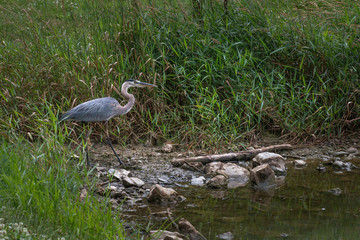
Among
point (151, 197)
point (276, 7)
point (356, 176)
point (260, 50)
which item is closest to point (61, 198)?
point (151, 197)

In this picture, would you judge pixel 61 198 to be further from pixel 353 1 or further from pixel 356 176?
pixel 353 1

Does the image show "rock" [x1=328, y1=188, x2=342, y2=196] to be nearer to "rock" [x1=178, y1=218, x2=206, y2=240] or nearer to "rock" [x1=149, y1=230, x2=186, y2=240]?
"rock" [x1=178, y1=218, x2=206, y2=240]

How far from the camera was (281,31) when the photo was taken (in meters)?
7.44

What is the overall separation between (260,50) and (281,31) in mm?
428

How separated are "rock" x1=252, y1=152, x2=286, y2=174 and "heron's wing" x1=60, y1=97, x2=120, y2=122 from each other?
1893 mm

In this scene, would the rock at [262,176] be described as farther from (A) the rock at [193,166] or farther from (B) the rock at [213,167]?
(A) the rock at [193,166]

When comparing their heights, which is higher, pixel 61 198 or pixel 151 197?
pixel 61 198

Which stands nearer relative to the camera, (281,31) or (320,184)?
(320,184)

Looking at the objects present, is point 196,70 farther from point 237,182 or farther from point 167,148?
point 237,182

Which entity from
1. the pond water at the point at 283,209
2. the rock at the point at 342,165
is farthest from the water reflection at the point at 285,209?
the rock at the point at 342,165

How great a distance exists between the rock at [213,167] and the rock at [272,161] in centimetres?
48

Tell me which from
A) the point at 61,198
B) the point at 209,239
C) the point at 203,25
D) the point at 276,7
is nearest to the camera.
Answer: the point at 61,198

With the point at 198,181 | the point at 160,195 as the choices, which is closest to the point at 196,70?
the point at 198,181

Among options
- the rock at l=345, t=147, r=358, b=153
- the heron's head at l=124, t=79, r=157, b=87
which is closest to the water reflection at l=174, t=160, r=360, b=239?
the rock at l=345, t=147, r=358, b=153
